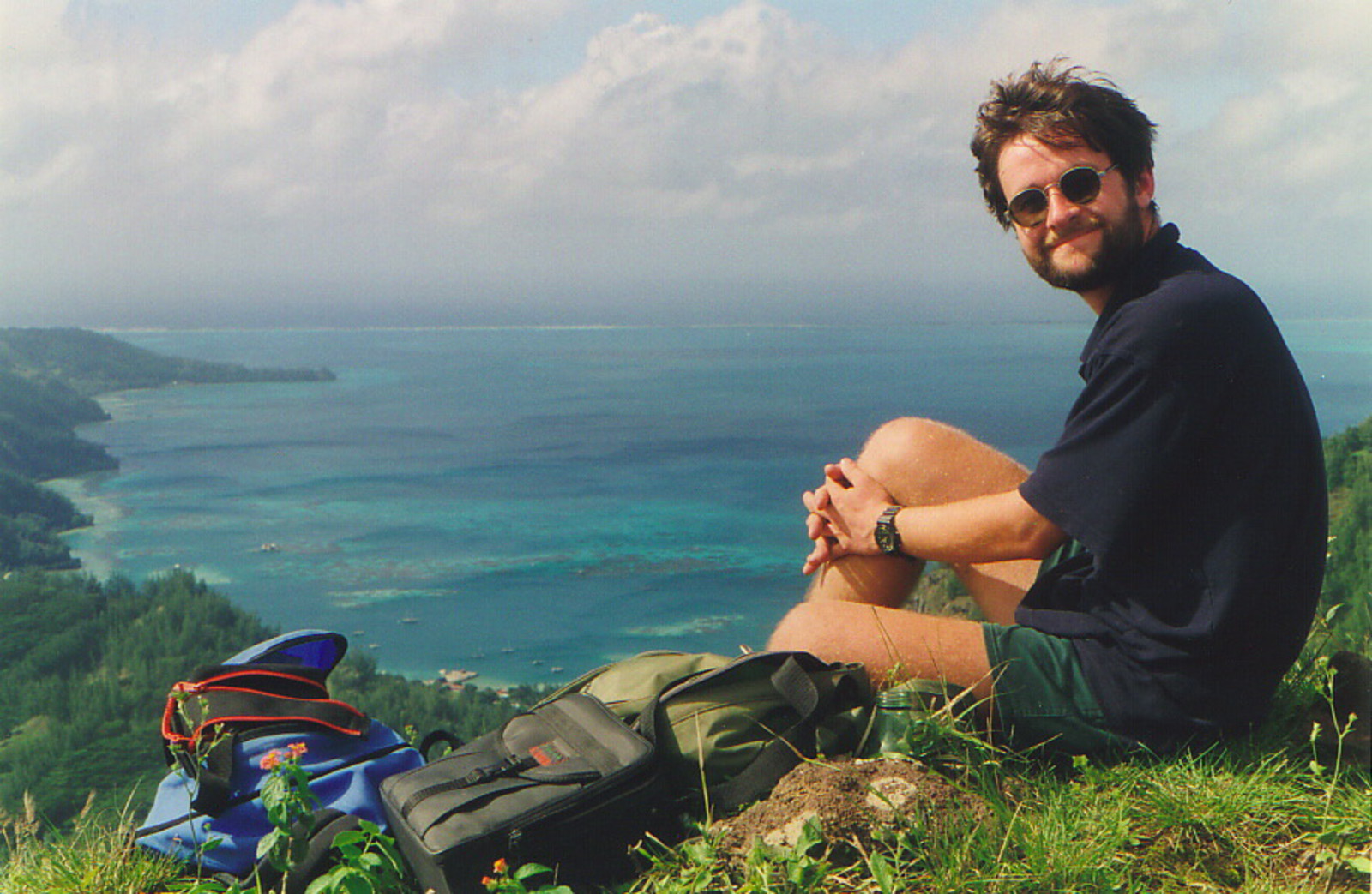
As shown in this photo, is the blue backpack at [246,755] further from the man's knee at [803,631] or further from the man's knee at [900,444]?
the man's knee at [900,444]

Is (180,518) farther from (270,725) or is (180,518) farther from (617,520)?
(270,725)

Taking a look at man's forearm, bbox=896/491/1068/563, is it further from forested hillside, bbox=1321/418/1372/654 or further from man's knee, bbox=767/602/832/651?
forested hillside, bbox=1321/418/1372/654

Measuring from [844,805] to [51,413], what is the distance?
153433 mm

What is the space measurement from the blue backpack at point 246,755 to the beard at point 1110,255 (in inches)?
89.0

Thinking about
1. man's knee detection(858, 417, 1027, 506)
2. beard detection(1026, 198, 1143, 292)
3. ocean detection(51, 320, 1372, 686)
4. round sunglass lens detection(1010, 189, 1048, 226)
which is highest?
round sunglass lens detection(1010, 189, 1048, 226)

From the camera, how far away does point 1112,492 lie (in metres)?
2.38

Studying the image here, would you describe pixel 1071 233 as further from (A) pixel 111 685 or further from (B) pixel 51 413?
(B) pixel 51 413

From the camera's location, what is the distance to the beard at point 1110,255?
8.91 ft

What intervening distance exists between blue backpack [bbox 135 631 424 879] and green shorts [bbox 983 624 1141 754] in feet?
5.38

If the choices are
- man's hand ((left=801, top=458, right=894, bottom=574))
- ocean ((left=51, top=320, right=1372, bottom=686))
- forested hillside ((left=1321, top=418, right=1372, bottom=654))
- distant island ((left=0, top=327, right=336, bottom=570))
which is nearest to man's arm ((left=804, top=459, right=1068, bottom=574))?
man's hand ((left=801, top=458, right=894, bottom=574))

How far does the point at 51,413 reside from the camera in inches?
5217

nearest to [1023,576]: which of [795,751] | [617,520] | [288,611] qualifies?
[795,751]

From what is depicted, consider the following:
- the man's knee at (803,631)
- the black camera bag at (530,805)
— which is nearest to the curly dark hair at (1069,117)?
the man's knee at (803,631)

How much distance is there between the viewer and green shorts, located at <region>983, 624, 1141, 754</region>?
2.63 metres
